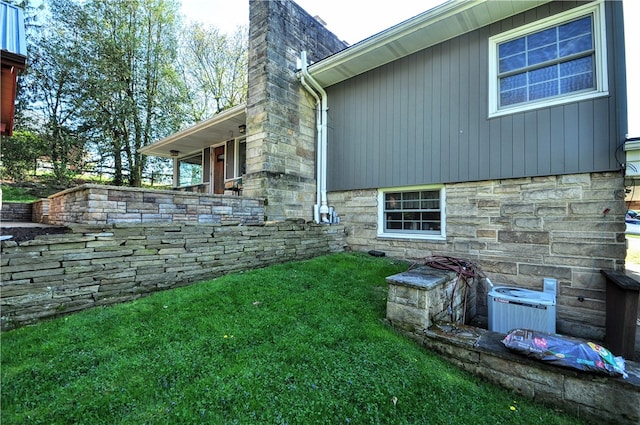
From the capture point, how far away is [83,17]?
11.3 metres

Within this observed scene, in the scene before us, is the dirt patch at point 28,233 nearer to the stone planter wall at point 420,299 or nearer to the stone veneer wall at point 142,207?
the stone veneer wall at point 142,207

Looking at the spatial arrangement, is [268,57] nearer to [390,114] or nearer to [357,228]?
[390,114]

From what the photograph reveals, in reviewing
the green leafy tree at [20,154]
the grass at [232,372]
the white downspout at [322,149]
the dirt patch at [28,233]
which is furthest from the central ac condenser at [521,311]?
the green leafy tree at [20,154]

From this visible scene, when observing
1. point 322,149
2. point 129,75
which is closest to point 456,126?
point 322,149

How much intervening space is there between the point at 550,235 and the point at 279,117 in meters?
4.95

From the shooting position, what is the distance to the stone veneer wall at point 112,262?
244 centimetres

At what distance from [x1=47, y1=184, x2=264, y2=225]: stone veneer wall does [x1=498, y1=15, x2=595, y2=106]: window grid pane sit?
4.68m

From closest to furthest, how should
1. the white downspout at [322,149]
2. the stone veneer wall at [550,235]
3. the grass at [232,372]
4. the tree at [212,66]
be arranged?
the grass at [232,372] → the stone veneer wall at [550,235] → the white downspout at [322,149] → the tree at [212,66]

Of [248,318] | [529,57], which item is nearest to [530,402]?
[248,318]

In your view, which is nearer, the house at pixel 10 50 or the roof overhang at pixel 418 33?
the house at pixel 10 50

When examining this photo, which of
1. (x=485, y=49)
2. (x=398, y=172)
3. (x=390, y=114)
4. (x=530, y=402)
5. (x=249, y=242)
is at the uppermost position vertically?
(x=485, y=49)

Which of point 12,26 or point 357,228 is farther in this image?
point 357,228

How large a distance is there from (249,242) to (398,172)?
119 inches

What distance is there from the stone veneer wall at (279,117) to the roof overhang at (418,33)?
28.7 inches
